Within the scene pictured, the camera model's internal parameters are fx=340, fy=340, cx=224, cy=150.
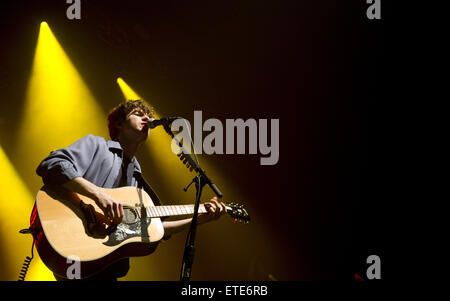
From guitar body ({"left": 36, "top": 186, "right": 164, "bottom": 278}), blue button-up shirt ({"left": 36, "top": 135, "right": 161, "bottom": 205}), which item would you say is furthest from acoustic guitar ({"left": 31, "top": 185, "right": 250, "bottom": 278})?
blue button-up shirt ({"left": 36, "top": 135, "right": 161, "bottom": 205})

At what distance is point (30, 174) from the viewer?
12.8 ft

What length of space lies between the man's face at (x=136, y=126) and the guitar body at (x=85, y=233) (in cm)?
59

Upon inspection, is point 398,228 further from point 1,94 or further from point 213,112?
point 1,94

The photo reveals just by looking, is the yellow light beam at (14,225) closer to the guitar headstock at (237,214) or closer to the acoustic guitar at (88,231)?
the acoustic guitar at (88,231)

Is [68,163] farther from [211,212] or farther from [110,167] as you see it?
[211,212]

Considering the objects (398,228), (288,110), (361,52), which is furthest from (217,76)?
(398,228)

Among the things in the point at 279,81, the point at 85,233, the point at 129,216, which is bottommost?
the point at 85,233

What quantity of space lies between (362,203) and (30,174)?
3972mm

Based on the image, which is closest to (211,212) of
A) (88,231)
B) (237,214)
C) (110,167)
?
(237,214)

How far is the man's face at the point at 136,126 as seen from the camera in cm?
286

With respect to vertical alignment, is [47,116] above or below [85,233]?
above

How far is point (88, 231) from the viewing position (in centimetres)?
212

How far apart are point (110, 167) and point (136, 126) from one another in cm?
44
